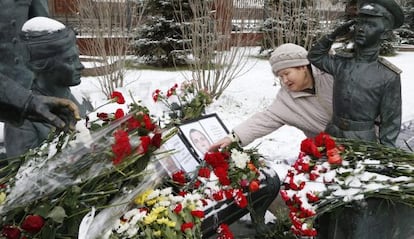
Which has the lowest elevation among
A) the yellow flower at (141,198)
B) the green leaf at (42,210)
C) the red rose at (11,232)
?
the yellow flower at (141,198)

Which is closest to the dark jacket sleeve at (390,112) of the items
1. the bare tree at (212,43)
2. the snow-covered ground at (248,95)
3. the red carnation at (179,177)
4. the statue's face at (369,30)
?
the statue's face at (369,30)

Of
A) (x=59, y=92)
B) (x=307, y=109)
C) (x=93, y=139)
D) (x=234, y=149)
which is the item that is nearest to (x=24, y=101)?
(x=93, y=139)

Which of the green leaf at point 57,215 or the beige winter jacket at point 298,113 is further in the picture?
the beige winter jacket at point 298,113

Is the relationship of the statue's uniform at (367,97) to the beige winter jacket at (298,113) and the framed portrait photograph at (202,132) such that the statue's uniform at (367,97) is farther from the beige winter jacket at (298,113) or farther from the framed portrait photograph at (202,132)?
the framed portrait photograph at (202,132)

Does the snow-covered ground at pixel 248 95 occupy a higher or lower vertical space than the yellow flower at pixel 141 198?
lower

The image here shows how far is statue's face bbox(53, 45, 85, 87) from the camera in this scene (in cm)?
204

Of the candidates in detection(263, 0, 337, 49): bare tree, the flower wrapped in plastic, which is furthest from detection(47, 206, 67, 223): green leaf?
detection(263, 0, 337, 49): bare tree

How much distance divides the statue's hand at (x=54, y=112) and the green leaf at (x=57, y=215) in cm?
39

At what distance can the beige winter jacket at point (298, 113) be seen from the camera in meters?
2.96

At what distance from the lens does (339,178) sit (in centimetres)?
230

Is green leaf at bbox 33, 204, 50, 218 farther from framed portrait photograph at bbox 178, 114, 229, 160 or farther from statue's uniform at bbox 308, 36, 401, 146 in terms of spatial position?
statue's uniform at bbox 308, 36, 401, 146

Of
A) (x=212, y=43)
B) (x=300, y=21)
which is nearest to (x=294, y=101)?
(x=212, y=43)

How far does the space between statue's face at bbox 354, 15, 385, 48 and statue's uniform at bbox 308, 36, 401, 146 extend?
93mm

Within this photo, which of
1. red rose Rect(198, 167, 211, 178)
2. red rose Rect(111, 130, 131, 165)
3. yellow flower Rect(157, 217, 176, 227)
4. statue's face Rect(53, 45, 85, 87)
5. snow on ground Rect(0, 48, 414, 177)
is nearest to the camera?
red rose Rect(111, 130, 131, 165)
